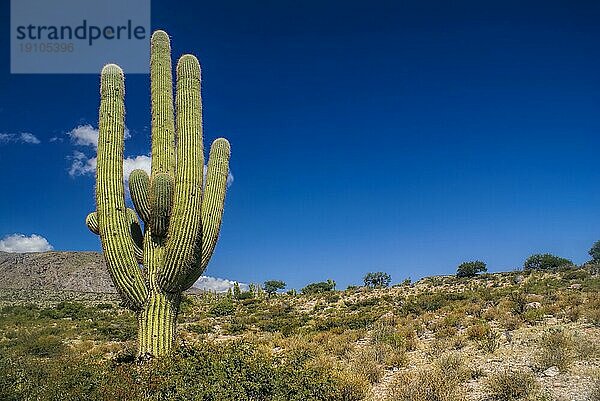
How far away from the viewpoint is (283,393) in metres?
7.30

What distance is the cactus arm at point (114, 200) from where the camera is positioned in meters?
8.73

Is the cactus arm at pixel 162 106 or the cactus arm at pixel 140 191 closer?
the cactus arm at pixel 140 191

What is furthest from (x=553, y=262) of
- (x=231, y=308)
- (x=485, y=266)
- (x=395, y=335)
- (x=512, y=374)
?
(x=512, y=374)

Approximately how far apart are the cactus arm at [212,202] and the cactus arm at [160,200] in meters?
0.82

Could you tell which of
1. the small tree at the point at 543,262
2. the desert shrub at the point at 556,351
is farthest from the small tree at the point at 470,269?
the desert shrub at the point at 556,351

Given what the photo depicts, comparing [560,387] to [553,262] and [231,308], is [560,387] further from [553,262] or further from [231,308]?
[553,262]

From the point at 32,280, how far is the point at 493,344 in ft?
187

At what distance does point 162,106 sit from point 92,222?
2.63 meters

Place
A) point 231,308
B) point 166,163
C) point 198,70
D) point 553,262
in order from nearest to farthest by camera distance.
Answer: point 166,163
point 198,70
point 231,308
point 553,262

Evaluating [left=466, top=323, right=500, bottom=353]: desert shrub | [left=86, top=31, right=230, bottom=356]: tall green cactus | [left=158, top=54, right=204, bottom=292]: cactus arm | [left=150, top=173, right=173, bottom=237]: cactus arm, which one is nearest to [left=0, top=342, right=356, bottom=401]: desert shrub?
[left=86, top=31, right=230, bottom=356]: tall green cactus

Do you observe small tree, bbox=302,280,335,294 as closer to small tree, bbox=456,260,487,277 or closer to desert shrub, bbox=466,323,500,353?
small tree, bbox=456,260,487,277

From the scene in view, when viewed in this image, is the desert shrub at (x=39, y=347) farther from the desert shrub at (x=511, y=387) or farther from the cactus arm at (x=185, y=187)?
the desert shrub at (x=511, y=387)

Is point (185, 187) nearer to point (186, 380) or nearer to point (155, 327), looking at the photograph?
point (155, 327)

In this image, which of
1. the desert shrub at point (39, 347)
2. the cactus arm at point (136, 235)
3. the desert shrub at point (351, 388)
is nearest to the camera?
the desert shrub at point (351, 388)
